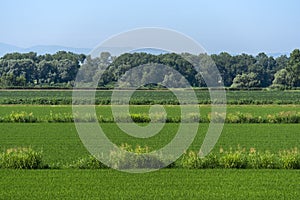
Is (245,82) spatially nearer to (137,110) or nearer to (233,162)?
(137,110)

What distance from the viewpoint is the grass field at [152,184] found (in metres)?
13.5

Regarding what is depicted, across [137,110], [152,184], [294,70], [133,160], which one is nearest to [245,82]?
[294,70]

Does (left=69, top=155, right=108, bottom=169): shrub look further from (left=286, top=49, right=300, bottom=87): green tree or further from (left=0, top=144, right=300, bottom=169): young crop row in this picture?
(left=286, top=49, right=300, bottom=87): green tree

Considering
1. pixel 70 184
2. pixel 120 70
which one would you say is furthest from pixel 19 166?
pixel 120 70

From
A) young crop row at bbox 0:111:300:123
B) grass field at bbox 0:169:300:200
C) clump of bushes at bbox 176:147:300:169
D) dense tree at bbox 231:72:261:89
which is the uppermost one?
dense tree at bbox 231:72:261:89

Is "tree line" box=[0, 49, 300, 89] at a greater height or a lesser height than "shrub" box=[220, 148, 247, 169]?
greater

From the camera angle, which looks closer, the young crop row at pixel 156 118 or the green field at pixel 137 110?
the young crop row at pixel 156 118

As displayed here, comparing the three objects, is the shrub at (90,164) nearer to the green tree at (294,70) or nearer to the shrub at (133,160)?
the shrub at (133,160)

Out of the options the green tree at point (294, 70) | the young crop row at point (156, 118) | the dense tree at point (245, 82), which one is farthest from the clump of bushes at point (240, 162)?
the green tree at point (294, 70)

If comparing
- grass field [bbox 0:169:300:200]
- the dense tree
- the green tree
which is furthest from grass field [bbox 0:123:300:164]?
the green tree

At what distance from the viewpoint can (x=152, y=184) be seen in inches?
586

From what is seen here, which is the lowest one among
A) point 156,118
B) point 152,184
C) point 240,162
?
point 152,184

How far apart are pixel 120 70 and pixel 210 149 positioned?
43281mm

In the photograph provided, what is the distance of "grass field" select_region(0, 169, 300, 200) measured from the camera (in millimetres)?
13508
